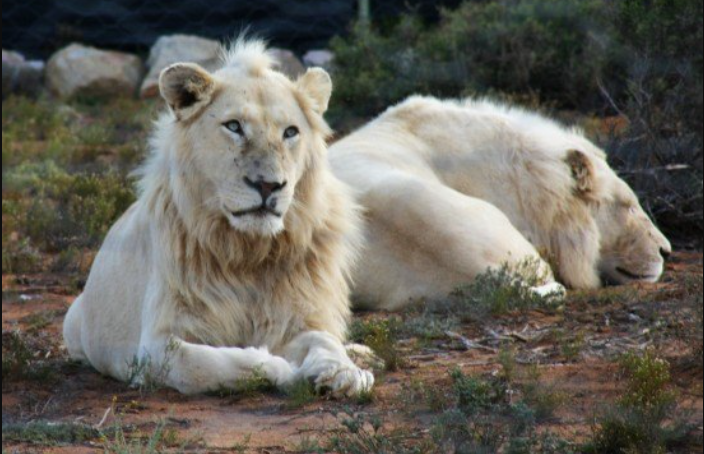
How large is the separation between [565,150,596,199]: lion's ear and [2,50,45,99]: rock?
8.15 m

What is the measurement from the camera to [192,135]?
5.40m

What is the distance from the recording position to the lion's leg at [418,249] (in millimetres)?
6848

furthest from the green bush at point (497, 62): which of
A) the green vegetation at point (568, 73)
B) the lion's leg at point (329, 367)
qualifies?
the lion's leg at point (329, 367)

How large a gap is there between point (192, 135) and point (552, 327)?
6.38 feet

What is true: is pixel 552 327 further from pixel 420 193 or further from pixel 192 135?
pixel 192 135

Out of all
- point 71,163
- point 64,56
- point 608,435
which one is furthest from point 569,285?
point 64,56

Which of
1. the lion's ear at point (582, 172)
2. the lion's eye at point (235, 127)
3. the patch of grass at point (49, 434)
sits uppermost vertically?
the lion's eye at point (235, 127)

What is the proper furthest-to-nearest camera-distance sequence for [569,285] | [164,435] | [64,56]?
[64,56], [569,285], [164,435]

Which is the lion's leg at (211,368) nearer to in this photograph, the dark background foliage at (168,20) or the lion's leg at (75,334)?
the lion's leg at (75,334)

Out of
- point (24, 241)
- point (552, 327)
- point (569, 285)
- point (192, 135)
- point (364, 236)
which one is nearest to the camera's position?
point (192, 135)

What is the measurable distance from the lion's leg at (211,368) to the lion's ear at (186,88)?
95 centimetres

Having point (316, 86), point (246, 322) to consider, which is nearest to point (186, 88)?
point (316, 86)

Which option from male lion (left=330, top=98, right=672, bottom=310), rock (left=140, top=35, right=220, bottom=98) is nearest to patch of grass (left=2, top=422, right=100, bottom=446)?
male lion (left=330, top=98, right=672, bottom=310)

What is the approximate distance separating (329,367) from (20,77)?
412 inches
